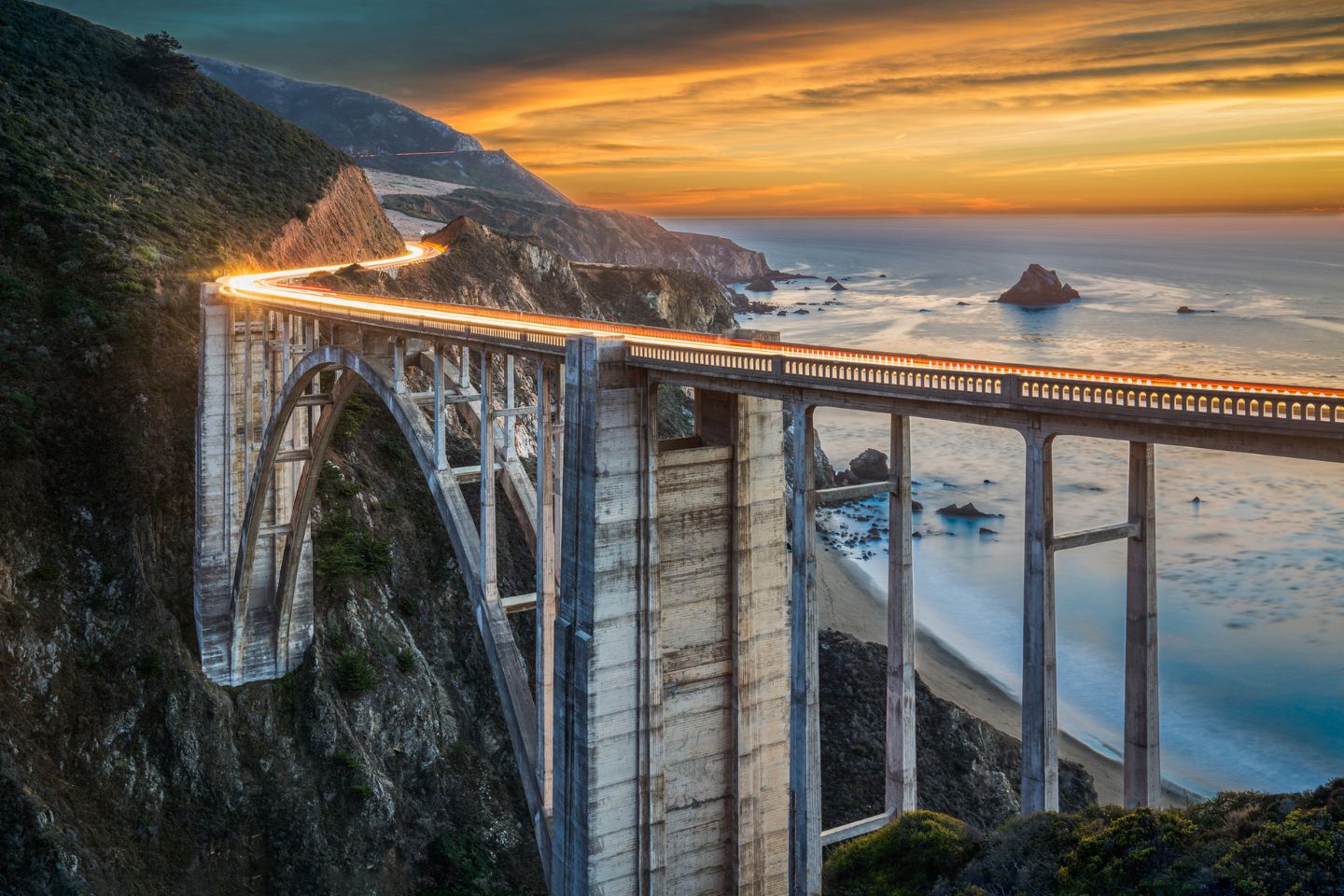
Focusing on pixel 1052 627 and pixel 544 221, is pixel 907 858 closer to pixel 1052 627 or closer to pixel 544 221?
pixel 1052 627

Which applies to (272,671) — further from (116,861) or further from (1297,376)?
(1297,376)

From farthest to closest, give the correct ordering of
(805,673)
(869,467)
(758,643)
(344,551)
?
(869,467), (344,551), (758,643), (805,673)

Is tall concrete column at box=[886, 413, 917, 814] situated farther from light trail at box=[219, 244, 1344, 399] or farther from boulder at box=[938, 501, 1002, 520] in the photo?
boulder at box=[938, 501, 1002, 520]

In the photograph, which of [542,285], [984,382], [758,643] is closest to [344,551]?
[758,643]

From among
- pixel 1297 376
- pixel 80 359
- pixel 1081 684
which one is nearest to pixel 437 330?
pixel 80 359

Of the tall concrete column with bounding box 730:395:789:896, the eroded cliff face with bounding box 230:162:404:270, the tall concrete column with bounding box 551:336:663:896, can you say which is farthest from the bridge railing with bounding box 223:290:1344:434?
the eroded cliff face with bounding box 230:162:404:270

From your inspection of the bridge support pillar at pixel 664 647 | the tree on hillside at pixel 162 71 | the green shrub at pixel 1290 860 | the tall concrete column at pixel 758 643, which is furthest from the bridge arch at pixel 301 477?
the tree on hillside at pixel 162 71
